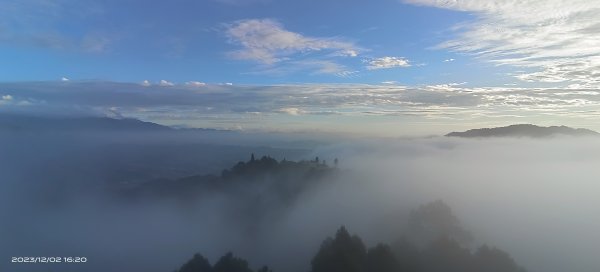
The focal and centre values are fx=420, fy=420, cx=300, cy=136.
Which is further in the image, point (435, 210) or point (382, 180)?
point (382, 180)

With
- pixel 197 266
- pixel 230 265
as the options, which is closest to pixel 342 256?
pixel 230 265

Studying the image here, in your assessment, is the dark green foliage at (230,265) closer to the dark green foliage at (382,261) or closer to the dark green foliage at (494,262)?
the dark green foliage at (382,261)

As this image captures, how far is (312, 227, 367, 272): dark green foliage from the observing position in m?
27.0

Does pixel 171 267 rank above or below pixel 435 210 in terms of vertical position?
below

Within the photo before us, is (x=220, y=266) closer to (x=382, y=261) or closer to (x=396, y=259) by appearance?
(x=382, y=261)

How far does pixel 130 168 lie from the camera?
84562 millimetres

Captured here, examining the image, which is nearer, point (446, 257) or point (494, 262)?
point (494, 262)

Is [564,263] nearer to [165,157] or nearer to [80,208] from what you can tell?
[80,208]

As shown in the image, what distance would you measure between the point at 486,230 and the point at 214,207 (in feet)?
126

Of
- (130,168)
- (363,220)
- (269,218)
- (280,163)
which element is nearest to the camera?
(363,220)

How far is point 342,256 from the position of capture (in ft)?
90.5

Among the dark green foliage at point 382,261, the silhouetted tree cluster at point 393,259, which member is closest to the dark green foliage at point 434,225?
the silhouetted tree cluster at point 393,259

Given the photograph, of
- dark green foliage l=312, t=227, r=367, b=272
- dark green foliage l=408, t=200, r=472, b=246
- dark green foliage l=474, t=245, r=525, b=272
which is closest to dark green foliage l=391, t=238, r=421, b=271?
dark green foliage l=408, t=200, r=472, b=246

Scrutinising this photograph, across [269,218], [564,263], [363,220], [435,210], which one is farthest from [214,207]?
[564,263]
